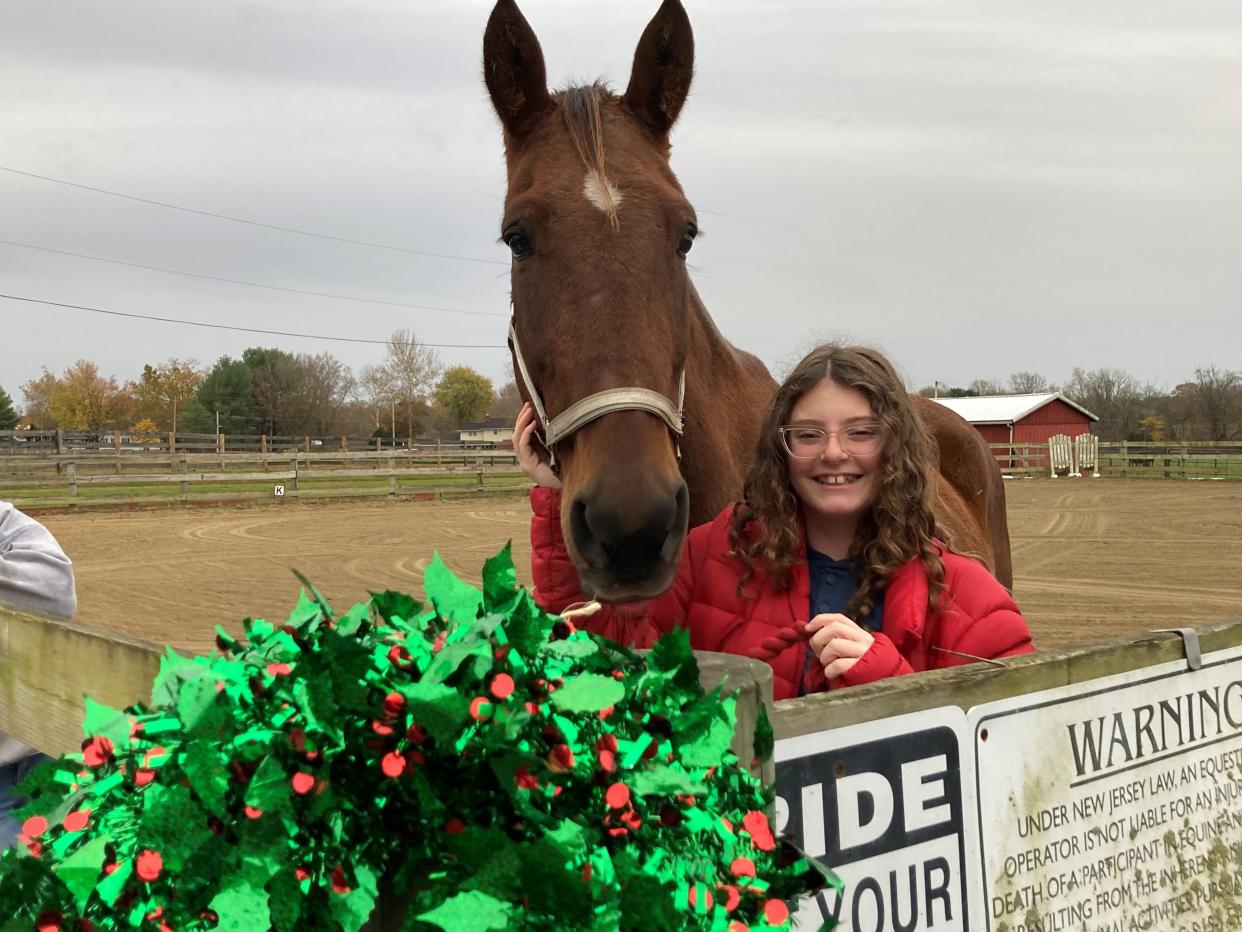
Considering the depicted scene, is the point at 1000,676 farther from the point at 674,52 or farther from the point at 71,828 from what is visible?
the point at 674,52

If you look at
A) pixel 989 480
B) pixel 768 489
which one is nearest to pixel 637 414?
pixel 768 489

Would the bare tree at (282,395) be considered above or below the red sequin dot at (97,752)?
above

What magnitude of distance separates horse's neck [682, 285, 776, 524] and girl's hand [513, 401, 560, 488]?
489mm

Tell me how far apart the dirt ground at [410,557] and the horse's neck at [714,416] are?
5393 millimetres

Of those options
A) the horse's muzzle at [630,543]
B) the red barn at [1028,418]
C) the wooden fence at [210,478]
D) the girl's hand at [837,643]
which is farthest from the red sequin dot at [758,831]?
the red barn at [1028,418]

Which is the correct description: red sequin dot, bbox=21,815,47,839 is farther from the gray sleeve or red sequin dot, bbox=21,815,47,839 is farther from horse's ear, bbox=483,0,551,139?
horse's ear, bbox=483,0,551,139

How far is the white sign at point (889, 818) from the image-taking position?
1.47 meters

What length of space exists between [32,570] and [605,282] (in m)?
1.70

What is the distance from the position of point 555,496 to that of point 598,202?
806 millimetres

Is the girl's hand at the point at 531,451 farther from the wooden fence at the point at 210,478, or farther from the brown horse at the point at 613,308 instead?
the wooden fence at the point at 210,478

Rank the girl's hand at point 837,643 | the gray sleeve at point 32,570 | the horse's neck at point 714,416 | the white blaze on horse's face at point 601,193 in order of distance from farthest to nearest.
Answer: the horse's neck at point 714,416, the gray sleeve at point 32,570, the white blaze on horse's face at point 601,193, the girl's hand at point 837,643

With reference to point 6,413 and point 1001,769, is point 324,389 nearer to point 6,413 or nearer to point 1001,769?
point 6,413

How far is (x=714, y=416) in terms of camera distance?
10.0 feet

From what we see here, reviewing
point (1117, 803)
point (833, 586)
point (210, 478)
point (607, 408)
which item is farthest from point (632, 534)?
point (210, 478)
